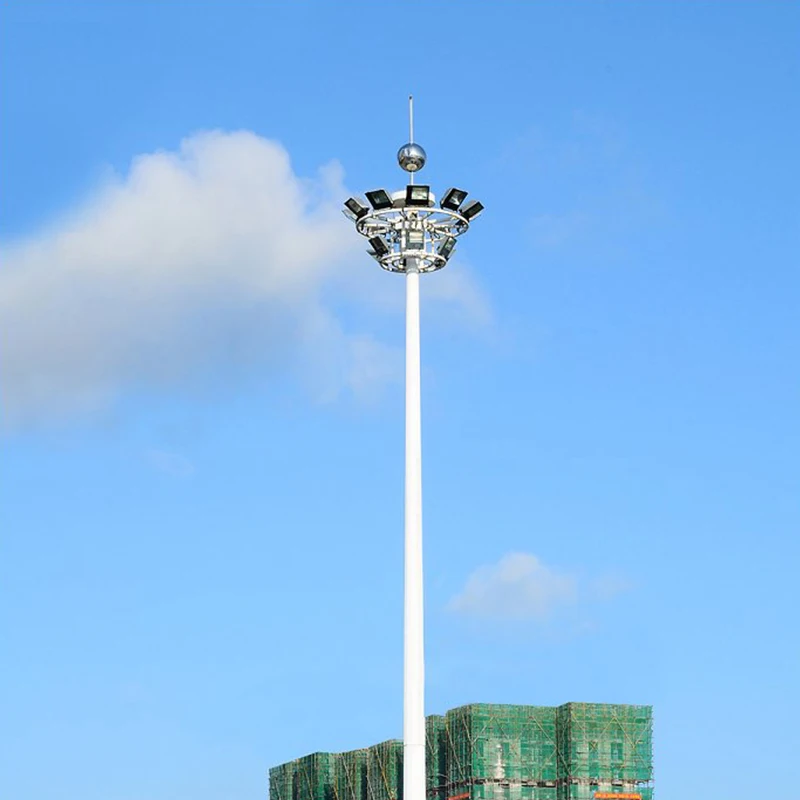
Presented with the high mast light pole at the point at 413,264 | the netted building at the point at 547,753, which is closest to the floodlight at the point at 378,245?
the high mast light pole at the point at 413,264

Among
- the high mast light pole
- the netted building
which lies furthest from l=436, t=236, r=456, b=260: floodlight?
the netted building

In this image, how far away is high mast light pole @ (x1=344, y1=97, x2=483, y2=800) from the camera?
65.0 metres

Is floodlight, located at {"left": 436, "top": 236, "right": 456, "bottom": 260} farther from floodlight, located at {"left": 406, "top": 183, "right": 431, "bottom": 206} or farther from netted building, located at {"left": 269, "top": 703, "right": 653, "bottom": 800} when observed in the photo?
netted building, located at {"left": 269, "top": 703, "right": 653, "bottom": 800}

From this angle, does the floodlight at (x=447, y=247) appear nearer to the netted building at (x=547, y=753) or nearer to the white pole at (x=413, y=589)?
the white pole at (x=413, y=589)

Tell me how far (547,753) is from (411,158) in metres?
69.1

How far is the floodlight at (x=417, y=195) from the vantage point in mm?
68625

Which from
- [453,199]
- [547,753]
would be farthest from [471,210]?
[547,753]

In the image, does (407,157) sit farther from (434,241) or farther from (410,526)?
(410,526)

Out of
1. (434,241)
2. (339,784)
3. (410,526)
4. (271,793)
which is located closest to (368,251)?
(434,241)

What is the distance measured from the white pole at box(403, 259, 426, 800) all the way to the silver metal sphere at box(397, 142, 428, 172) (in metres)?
5.72

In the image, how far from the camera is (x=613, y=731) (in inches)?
4958

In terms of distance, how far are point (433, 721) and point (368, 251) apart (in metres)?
70.4

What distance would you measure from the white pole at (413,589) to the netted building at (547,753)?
60.4 m

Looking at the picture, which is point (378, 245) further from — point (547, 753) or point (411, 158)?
point (547, 753)
